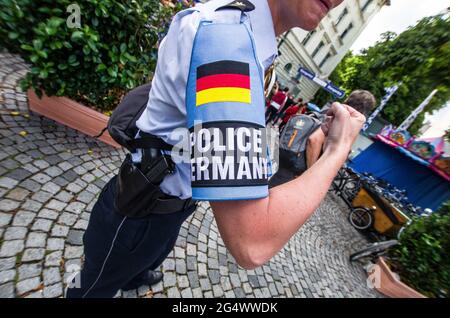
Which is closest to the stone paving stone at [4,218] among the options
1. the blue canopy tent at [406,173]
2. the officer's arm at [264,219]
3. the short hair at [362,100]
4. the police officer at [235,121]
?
the police officer at [235,121]

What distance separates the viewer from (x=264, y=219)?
73 cm

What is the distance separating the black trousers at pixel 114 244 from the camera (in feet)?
4.33

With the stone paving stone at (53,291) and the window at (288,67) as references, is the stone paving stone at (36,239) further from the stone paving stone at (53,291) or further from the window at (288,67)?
the window at (288,67)

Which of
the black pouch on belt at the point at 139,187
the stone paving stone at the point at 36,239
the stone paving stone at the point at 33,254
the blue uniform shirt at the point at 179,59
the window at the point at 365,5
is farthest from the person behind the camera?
the window at the point at 365,5

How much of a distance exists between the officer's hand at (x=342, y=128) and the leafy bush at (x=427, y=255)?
4.64 m

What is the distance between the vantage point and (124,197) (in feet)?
4.12

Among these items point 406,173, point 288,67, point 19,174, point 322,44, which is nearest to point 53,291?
point 19,174

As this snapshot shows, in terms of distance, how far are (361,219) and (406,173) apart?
4.43 metres

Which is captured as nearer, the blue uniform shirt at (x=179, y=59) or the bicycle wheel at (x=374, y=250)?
the blue uniform shirt at (x=179, y=59)

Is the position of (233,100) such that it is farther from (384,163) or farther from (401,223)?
(384,163)

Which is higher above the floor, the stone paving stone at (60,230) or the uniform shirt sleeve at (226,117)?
the uniform shirt sleeve at (226,117)
